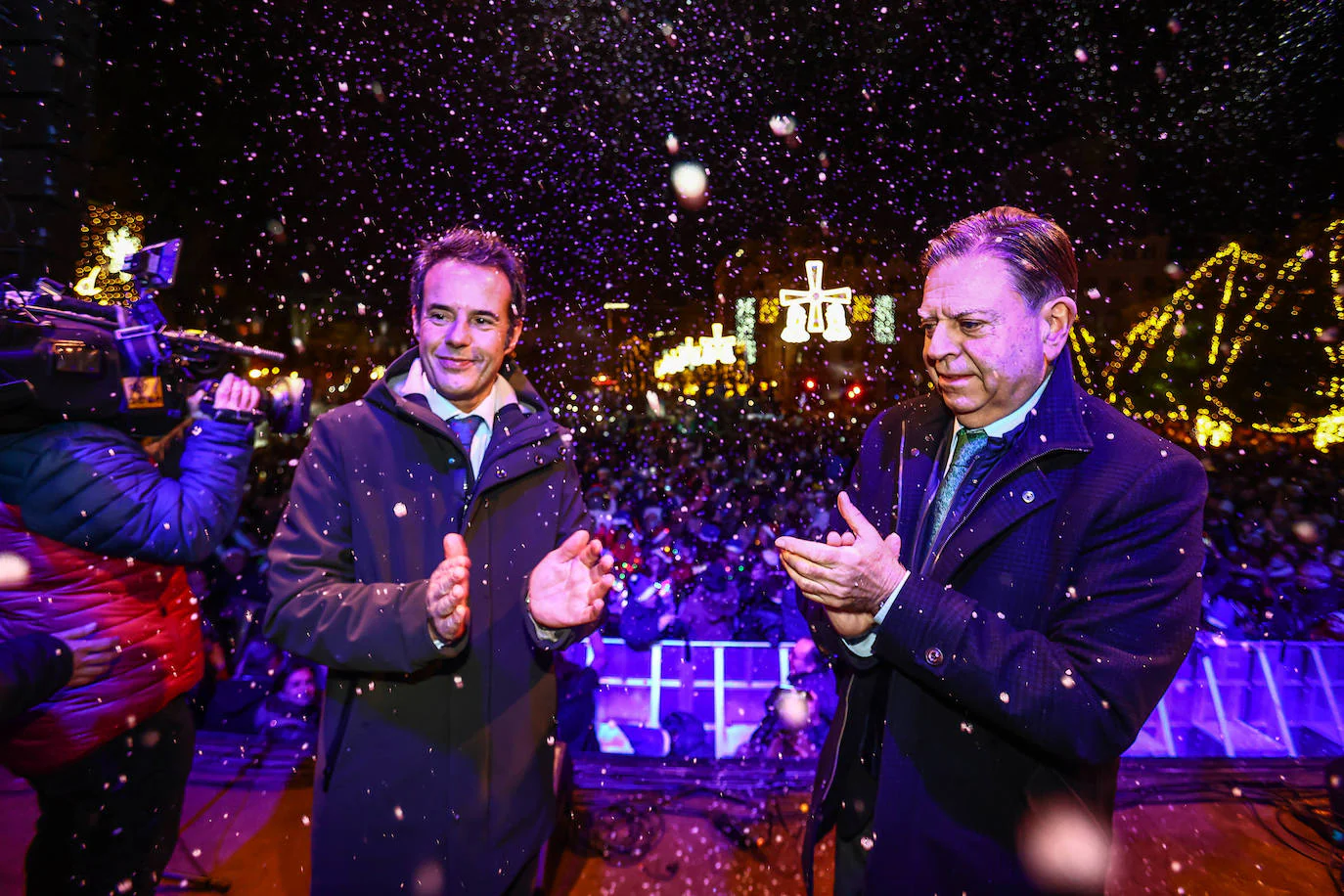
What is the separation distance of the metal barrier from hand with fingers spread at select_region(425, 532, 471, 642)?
9.90 feet

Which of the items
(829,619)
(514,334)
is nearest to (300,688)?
(514,334)

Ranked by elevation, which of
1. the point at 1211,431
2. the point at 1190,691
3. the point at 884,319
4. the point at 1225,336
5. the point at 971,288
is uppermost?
the point at 884,319

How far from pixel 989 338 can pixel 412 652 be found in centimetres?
169

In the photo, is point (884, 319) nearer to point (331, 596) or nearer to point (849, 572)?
point (849, 572)

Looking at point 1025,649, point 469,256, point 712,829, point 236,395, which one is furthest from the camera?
Result: point 712,829

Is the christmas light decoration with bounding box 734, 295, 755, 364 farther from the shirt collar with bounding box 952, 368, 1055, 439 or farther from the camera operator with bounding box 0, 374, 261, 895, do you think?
the camera operator with bounding box 0, 374, 261, 895

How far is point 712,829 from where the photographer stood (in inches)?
123

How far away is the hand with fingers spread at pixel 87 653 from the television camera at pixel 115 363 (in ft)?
Result: 2.19

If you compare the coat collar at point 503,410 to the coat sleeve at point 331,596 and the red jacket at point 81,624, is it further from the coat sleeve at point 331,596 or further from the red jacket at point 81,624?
the red jacket at point 81,624

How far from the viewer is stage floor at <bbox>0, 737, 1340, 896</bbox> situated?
9.05ft

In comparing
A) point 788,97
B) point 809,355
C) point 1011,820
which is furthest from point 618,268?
point 809,355

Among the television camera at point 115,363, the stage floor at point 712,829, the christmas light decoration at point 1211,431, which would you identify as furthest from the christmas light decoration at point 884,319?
the television camera at point 115,363

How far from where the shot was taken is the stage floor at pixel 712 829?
2.76 metres

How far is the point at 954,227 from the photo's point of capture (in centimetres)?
157
